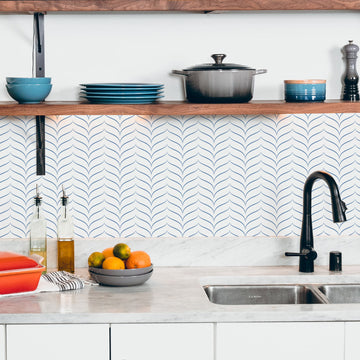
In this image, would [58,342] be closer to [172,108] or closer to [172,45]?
[172,108]

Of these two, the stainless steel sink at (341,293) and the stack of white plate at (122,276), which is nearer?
the stack of white plate at (122,276)

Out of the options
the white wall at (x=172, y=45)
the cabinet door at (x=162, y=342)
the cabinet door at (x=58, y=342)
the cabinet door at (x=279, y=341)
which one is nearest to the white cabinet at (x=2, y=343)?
the cabinet door at (x=58, y=342)

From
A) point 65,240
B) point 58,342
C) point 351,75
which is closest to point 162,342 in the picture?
point 58,342

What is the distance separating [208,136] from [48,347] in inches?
44.5

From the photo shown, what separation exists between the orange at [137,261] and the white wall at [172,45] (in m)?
0.71

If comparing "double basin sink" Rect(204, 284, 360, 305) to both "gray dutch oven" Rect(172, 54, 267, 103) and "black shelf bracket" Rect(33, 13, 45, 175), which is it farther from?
"black shelf bracket" Rect(33, 13, 45, 175)

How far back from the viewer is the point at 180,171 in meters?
3.00

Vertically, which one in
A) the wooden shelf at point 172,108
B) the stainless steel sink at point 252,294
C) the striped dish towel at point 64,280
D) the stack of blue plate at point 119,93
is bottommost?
the stainless steel sink at point 252,294

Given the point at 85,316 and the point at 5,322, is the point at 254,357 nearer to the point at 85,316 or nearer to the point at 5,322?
the point at 85,316

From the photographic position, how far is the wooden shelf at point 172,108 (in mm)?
2617

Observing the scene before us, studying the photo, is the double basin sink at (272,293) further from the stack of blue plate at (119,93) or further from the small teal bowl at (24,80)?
the small teal bowl at (24,80)

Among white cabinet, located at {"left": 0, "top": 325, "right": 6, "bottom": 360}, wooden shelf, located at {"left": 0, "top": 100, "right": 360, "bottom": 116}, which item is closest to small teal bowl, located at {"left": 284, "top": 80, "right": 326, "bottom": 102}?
wooden shelf, located at {"left": 0, "top": 100, "right": 360, "bottom": 116}

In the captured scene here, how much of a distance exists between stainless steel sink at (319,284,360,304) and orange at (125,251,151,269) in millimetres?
706

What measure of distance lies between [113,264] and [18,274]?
35 centimetres
